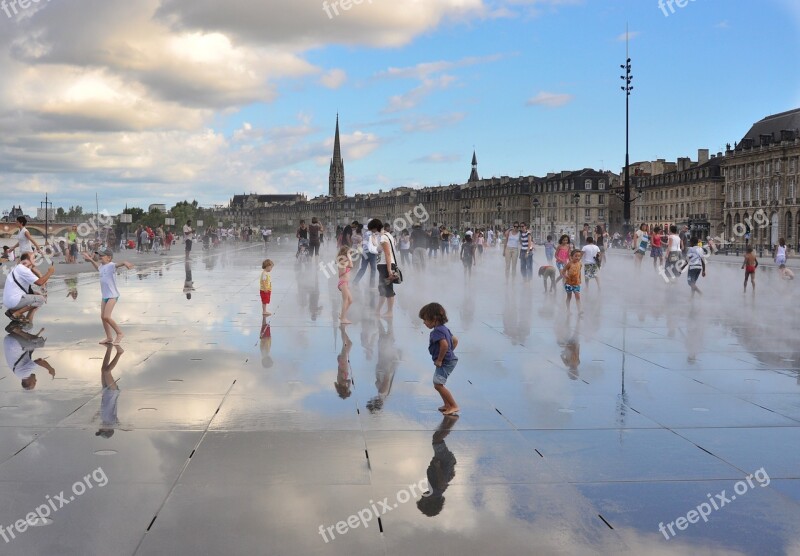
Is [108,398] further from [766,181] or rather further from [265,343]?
[766,181]

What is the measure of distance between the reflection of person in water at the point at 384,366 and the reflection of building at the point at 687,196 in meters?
95.1

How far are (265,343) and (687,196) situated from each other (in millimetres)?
111812

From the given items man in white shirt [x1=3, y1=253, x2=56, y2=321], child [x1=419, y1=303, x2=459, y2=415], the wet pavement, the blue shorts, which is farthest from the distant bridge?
the blue shorts

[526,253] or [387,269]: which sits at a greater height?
[387,269]

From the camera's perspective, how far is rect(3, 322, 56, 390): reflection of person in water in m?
8.13

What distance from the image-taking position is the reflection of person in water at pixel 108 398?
6.03 meters

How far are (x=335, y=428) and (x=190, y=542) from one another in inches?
86.2

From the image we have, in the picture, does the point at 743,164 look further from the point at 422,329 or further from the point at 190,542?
the point at 190,542

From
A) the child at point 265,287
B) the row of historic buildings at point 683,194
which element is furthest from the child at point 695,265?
the row of historic buildings at point 683,194

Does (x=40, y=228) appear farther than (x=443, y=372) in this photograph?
Yes

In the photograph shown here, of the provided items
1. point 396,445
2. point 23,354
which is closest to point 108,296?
point 23,354

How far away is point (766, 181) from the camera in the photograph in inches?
3652

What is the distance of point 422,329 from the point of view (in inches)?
475

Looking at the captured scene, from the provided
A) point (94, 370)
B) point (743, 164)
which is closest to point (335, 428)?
point (94, 370)
